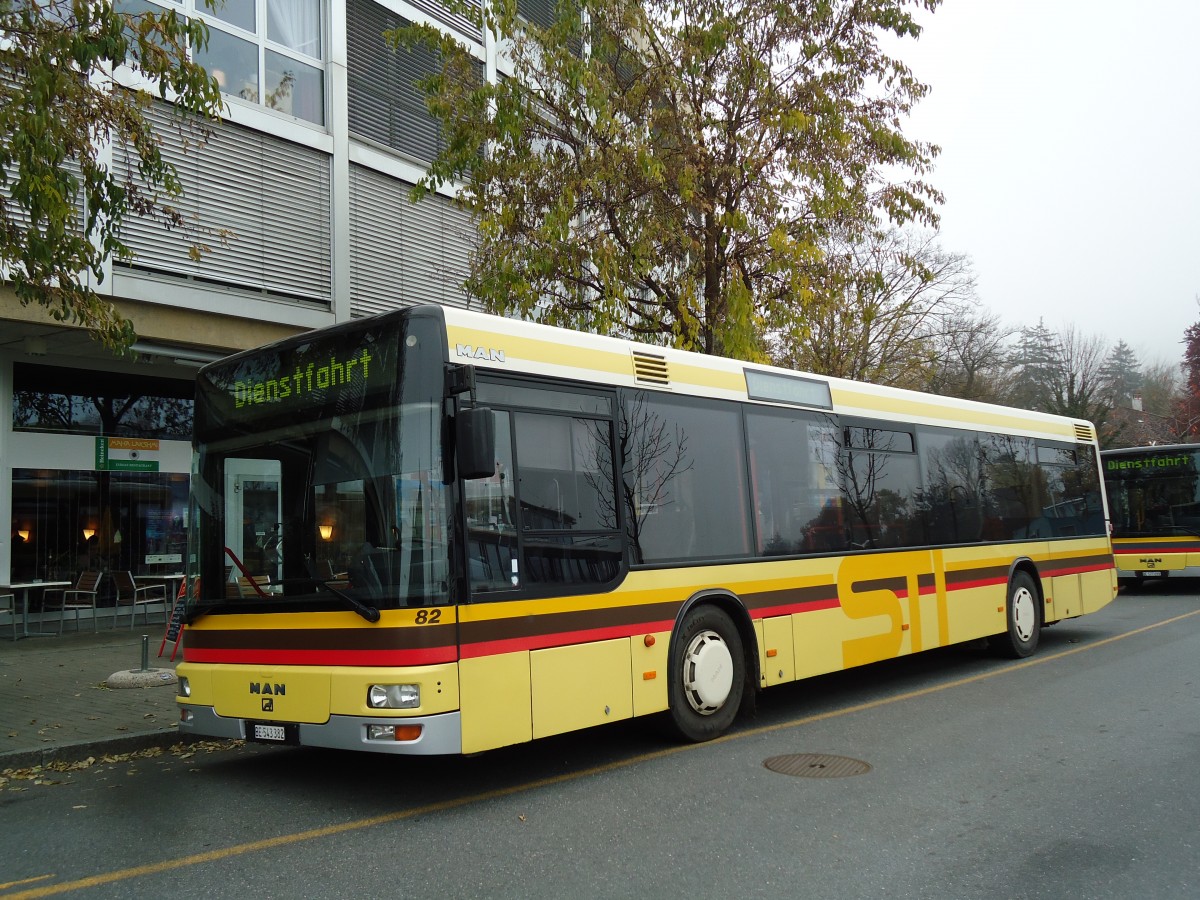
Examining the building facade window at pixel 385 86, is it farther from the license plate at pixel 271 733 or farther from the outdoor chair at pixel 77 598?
the license plate at pixel 271 733

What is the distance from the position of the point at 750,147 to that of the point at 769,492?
7.13m

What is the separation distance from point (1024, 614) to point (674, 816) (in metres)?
8.14

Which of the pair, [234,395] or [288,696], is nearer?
[288,696]

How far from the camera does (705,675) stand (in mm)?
7613

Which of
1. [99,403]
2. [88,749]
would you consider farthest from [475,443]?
[99,403]

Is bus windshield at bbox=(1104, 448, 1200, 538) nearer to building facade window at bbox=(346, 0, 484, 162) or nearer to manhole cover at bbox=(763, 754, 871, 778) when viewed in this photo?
building facade window at bbox=(346, 0, 484, 162)

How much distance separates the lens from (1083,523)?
45.5ft

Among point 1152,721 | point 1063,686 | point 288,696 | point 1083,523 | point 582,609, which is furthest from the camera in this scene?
point 1083,523

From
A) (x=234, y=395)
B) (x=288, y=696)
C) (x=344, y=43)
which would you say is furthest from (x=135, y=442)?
(x=288, y=696)

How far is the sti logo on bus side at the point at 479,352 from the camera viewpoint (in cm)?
613

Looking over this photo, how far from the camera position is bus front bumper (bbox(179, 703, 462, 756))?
18.4 ft

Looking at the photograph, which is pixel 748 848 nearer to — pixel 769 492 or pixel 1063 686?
pixel 769 492

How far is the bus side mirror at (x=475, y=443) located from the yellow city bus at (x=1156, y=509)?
18724 millimetres

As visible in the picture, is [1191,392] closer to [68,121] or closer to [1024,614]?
[1024,614]
